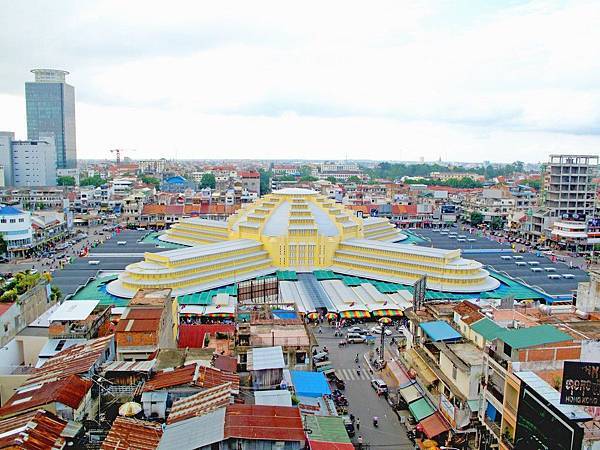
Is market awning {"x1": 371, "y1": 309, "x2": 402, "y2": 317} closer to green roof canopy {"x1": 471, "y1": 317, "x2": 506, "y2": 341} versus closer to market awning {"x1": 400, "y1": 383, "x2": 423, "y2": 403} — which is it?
market awning {"x1": 400, "y1": 383, "x2": 423, "y2": 403}

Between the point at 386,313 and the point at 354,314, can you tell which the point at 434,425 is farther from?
the point at 386,313

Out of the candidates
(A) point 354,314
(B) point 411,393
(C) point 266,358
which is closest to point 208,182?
(A) point 354,314

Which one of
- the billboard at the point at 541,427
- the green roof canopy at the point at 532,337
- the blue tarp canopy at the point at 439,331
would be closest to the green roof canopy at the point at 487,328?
the green roof canopy at the point at 532,337

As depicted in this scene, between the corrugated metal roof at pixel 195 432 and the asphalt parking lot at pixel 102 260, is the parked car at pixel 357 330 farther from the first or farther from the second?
the asphalt parking lot at pixel 102 260

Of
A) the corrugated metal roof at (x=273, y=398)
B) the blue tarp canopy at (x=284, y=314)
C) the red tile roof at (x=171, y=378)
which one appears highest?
the red tile roof at (x=171, y=378)

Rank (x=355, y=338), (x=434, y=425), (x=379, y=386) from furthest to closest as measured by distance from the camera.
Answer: (x=355, y=338), (x=379, y=386), (x=434, y=425)

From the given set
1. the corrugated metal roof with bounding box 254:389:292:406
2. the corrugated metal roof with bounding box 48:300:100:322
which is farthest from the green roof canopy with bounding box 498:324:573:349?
the corrugated metal roof with bounding box 48:300:100:322
